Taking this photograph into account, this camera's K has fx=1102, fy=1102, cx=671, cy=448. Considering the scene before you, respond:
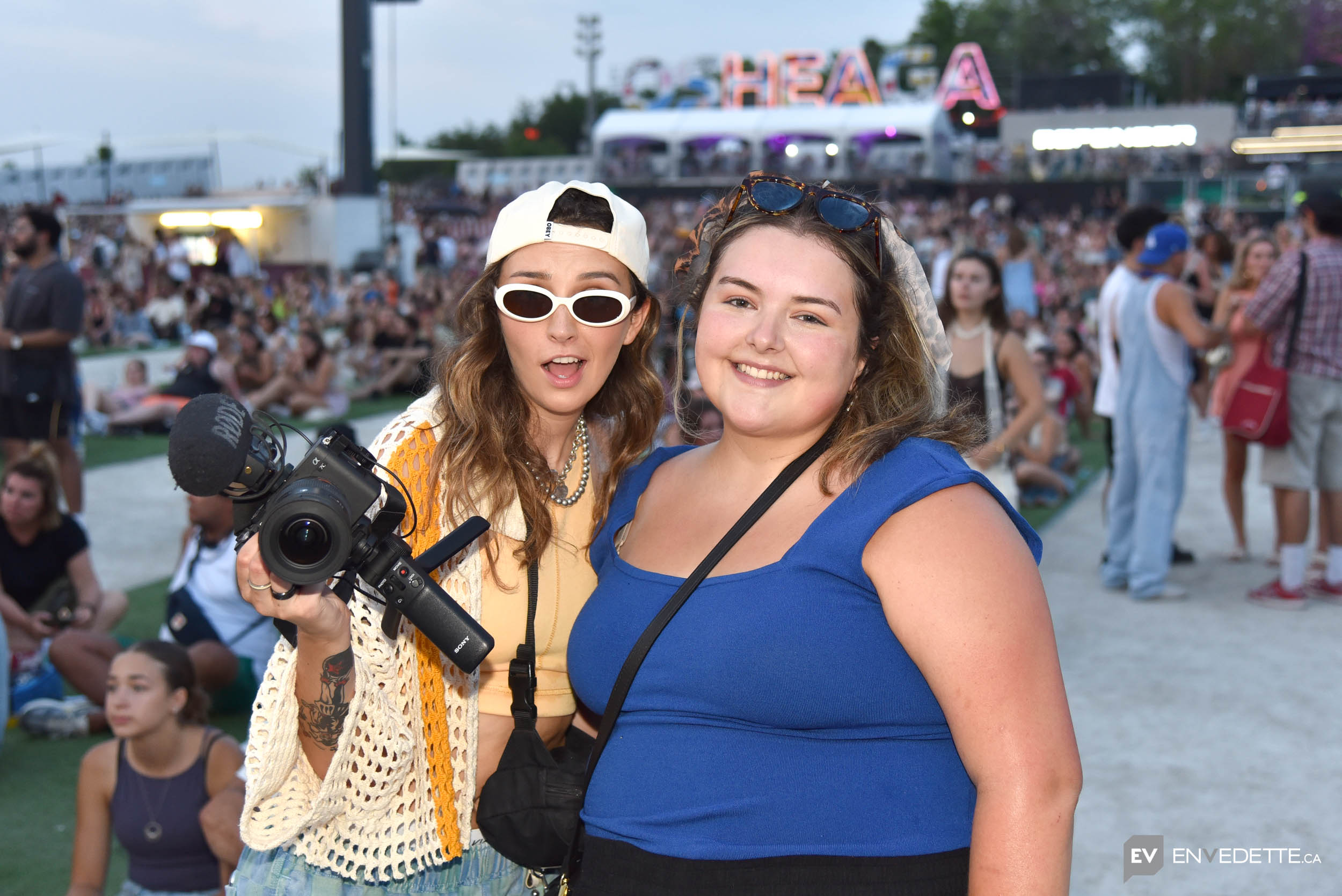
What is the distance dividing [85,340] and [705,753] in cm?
1967

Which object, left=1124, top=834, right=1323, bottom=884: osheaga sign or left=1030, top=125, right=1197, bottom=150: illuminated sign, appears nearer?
left=1124, top=834, right=1323, bottom=884: osheaga sign

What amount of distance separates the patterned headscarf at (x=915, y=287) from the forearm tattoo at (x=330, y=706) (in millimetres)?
933

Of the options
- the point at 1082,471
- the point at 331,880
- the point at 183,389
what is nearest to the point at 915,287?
the point at 331,880

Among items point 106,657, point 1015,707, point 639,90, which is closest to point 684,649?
point 1015,707

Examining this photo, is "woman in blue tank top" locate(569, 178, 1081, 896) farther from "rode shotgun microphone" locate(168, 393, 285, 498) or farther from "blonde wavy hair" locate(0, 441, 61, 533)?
"blonde wavy hair" locate(0, 441, 61, 533)

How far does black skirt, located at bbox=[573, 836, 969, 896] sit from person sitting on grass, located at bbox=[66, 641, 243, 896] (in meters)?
2.19

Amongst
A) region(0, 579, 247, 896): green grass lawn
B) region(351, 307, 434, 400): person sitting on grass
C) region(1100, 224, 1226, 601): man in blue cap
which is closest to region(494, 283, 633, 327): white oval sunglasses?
region(0, 579, 247, 896): green grass lawn

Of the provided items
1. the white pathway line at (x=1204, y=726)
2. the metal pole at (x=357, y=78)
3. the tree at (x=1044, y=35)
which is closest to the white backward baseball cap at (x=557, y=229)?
the white pathway line at (x=1204, y=726)

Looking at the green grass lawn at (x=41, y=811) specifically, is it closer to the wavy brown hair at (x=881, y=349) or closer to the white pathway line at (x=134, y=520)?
the white pathway line at (x=134, y=520)

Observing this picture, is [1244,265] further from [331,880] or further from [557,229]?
[331,880]

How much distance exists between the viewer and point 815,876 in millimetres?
1620

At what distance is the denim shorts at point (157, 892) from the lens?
11.2 feet

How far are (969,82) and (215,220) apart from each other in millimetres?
51627

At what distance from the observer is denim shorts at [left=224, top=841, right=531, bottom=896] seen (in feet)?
6.23
